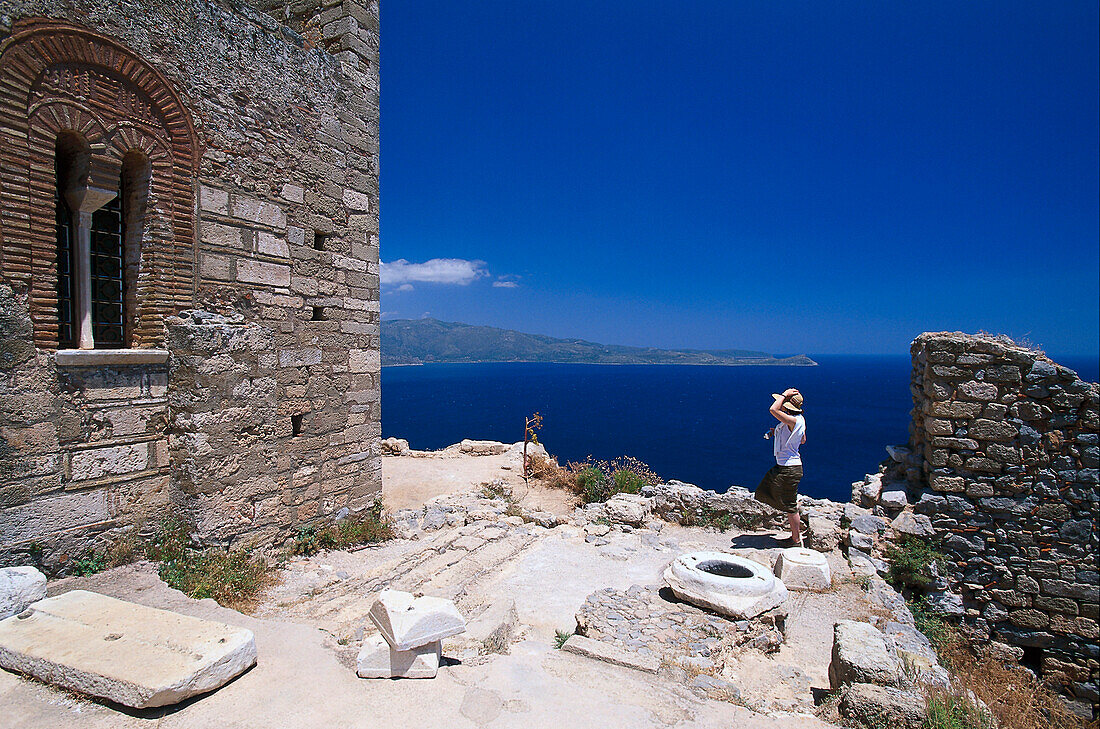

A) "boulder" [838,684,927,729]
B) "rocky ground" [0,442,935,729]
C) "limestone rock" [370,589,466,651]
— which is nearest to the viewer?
"rocky ground" [0,442,935,729]

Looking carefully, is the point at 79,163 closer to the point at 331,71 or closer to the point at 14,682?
the point at 331,71

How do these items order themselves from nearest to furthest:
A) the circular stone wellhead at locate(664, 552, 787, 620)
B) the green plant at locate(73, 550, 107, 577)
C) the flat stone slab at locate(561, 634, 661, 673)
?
1. the flat stone slab at locate(561, 634, 661, 673)
2. the green plant at locate(73, 550, 107, 577)
3. the circular stone wellhead at locate(664, 552, 787, 620)

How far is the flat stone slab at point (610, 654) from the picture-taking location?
452 centimetres

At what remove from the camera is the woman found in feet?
25.2

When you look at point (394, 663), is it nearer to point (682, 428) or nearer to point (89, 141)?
point (89, 141)

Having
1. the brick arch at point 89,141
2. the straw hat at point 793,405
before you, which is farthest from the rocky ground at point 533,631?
the brick arch at point 89,141

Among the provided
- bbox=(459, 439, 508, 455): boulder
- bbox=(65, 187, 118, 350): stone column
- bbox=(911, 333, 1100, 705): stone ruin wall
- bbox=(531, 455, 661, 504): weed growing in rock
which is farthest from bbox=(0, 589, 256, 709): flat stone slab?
bbox=(459, 439, 508, 455): boulder

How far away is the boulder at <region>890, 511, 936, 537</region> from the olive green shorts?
160 cm

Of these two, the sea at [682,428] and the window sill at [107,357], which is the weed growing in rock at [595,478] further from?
the window sill at [107,357]

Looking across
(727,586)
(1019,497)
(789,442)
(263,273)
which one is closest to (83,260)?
(263,273)

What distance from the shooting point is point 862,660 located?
427cm

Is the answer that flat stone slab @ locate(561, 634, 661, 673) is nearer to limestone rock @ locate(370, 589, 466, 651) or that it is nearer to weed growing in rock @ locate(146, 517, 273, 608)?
limestone rock @ locate(370, 589, 466, 651)

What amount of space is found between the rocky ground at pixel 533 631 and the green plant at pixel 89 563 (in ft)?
0.50

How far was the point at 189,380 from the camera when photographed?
601cm
